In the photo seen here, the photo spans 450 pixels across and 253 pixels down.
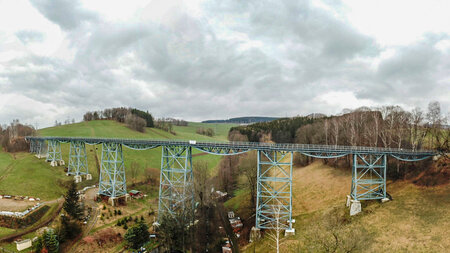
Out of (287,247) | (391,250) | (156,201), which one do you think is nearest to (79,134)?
(156,201)

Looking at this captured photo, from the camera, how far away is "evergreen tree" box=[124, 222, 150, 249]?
2958 centimetres

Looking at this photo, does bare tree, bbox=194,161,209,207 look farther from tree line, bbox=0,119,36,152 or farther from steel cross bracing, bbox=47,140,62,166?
tree line, bbox=0,119,36,152

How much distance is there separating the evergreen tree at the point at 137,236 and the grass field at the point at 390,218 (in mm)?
13889

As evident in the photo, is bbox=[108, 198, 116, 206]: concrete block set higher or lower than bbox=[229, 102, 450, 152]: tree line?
lower

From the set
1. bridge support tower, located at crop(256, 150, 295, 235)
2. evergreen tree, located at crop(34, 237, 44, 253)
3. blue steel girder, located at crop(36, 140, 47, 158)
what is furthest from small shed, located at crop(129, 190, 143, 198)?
blue steel girder, located at crop(36, 140, 47, 158)

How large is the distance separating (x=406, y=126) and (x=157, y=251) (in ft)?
148

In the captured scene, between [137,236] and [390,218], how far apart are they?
31654mm

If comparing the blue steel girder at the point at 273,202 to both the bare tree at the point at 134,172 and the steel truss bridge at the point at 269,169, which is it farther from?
the bare tree at the point at 134,172

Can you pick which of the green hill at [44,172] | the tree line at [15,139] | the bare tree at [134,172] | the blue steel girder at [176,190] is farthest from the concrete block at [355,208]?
the tree line at [15,139]

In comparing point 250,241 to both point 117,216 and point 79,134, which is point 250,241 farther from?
point 79,134

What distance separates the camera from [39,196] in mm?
42656

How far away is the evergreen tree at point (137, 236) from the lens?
97.0 ft

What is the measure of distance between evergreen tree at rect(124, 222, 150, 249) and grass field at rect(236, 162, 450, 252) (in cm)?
1389

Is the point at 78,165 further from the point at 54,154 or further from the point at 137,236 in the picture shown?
the point at 137,236
